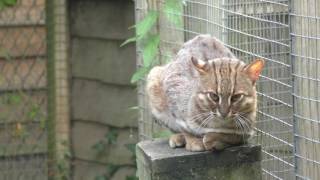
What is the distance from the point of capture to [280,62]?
4555 mm

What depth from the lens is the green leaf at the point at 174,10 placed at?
5.18 m

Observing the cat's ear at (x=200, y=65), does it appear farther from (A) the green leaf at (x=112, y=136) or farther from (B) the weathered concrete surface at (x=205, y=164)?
(A) the green leaf at (x=112, y=136)

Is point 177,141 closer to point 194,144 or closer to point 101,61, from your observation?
point 194,144

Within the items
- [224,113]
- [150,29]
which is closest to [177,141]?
[224,113]

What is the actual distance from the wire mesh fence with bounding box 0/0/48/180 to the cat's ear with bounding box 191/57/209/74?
3181 millimetres

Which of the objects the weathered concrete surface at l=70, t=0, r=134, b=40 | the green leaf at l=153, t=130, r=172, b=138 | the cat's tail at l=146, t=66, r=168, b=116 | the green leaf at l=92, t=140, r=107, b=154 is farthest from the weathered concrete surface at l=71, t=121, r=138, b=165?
the cat's tail at l=146, t=66, r=168, b=116

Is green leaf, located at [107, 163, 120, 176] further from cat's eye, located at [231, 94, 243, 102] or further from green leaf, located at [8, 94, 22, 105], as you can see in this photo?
cat's eye, located at [231, 94, 243, 102]

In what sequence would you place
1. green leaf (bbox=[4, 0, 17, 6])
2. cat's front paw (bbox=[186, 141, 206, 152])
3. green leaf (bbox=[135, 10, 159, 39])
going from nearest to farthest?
cat's front paw (bbox=[186, 141, 206, 152])
green leaf (bbox=[135, 10, 159, 39])
green leaf (bbox=[4, 0, 17, 6])

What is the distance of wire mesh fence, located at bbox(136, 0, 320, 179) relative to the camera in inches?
169

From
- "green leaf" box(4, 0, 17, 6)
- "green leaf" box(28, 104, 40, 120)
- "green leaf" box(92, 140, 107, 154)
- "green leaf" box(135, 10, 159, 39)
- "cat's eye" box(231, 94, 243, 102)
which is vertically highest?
"green leaf" box(4, 0, 17, 6)

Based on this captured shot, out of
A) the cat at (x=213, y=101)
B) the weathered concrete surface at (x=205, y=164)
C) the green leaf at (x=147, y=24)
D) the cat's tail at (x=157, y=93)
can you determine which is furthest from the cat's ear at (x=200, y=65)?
the green leaf at (x=147, y=24)

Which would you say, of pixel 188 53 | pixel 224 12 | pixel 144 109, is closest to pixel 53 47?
pixel 144 109

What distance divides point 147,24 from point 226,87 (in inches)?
59.9

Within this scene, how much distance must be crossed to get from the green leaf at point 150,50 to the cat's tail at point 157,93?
589 millimetres
